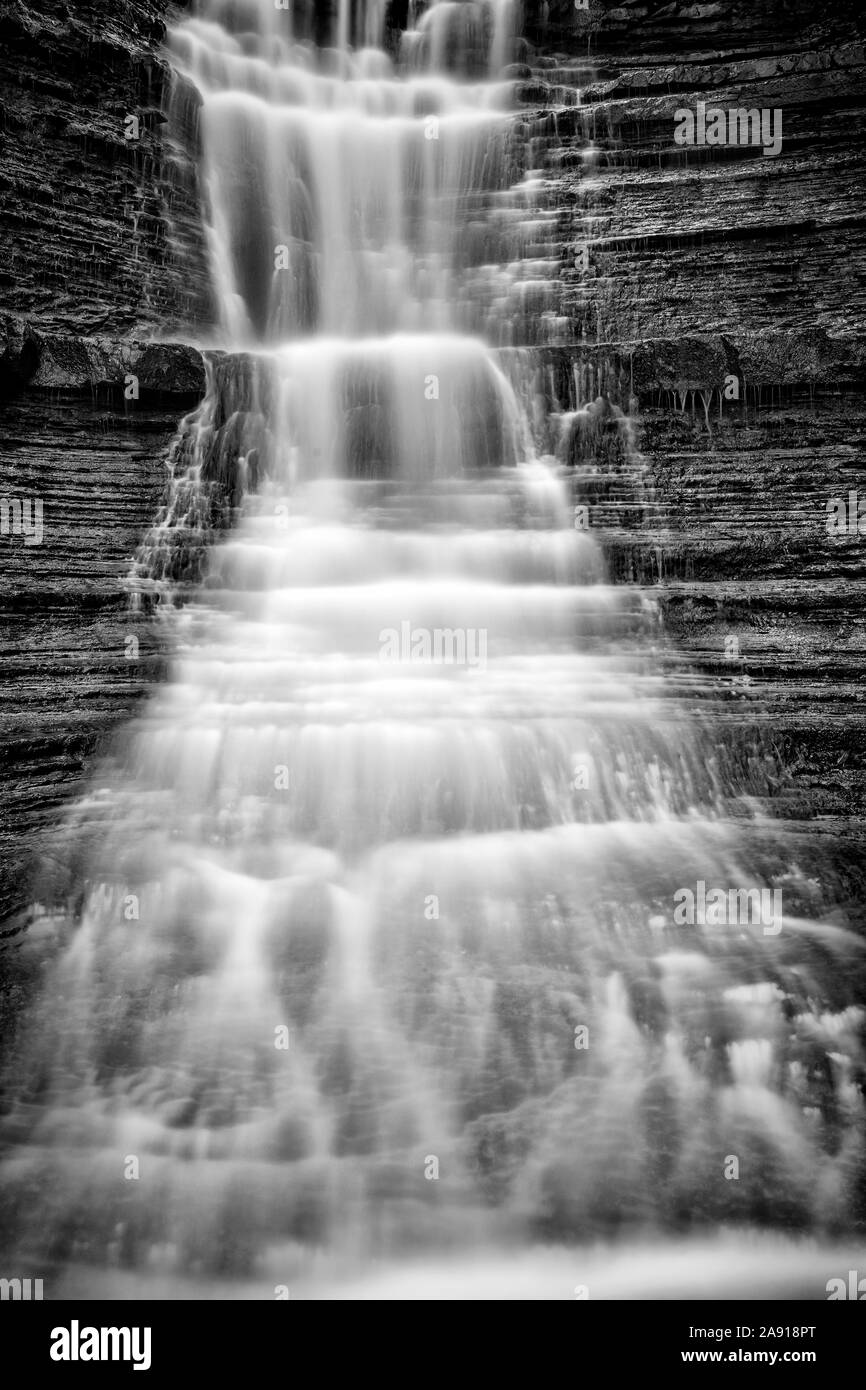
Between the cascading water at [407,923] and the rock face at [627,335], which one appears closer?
the cascading water at [407,923]

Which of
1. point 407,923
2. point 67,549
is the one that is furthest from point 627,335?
point 407,923

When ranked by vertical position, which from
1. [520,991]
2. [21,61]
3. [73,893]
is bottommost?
[520,991]

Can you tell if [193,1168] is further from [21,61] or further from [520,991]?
[21,61]

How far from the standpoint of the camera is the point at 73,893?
241 inches

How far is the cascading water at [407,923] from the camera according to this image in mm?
4566

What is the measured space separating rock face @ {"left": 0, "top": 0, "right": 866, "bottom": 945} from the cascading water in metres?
0.58

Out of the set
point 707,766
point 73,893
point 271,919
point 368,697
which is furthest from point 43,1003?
point 707,766

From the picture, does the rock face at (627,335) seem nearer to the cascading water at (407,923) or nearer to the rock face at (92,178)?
the rock face at (92,178)

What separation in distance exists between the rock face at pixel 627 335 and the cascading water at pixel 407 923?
0.58 meters

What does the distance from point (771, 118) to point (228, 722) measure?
40.3 feet

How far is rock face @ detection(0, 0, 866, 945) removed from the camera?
8578 mm

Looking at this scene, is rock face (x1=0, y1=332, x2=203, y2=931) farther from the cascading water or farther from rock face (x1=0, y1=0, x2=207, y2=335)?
rock face (x1=0, y1=0, x2=207, y2=335)

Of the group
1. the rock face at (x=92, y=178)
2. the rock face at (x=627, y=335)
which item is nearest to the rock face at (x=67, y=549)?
the rock face at (x=627, y=335)

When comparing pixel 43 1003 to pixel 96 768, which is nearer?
pixel 43 1003
